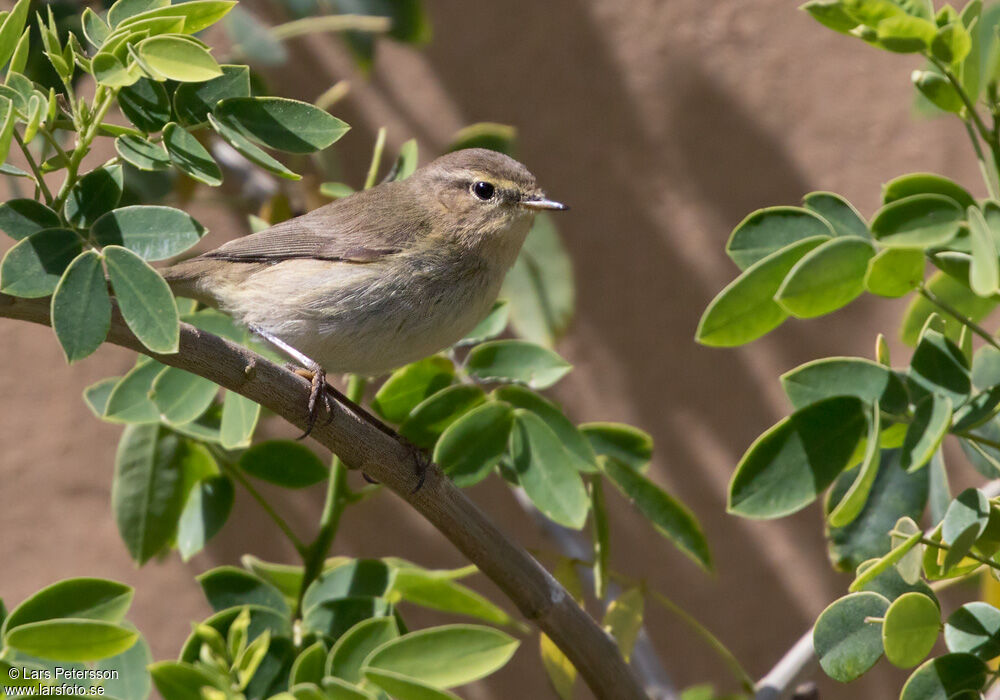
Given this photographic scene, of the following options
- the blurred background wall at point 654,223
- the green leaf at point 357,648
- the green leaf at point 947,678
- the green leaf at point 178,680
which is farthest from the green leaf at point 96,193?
the blurred background wall at point 654,223

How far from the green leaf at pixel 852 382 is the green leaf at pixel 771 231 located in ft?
0.64

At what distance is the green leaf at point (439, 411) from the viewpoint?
201 centimetres

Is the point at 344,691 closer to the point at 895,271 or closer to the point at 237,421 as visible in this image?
the point at 237,421

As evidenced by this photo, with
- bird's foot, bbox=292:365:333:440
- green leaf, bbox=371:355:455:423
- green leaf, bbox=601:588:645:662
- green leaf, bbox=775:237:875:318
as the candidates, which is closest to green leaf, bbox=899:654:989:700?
green leaf, bbox=775:237:875:318

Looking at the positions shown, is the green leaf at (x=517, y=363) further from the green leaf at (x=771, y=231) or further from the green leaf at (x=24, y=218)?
the green leaf at (x=24, y=218)

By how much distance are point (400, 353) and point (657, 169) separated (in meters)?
1.54

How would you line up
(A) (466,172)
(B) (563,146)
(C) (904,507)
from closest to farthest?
1. (C) (904,507)
2. (A) (466,172)
3. (B) (563,146)

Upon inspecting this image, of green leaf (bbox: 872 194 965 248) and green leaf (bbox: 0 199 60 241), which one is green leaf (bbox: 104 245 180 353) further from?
green leaf (bbox: 872 194 965 248)

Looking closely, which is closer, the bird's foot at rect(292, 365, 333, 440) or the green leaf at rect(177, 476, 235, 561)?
the bird's foot at rect(292, 365, 333, 440)

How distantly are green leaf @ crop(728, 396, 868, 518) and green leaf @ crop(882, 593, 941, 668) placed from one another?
8.0 inches

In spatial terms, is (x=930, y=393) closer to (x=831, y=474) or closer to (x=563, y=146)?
(x=831, y=474)

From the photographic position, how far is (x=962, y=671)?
1.45m

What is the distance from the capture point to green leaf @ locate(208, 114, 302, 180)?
144 centimetres

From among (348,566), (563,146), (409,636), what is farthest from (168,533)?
(563,146)
